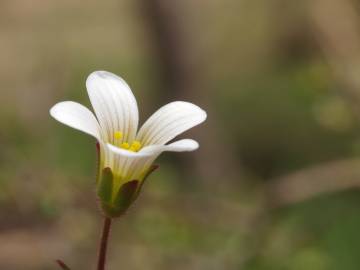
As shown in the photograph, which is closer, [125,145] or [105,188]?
[105,188]

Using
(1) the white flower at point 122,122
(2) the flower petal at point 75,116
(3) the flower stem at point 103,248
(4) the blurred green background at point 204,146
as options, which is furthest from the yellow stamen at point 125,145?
(4) the blurred green background at point 204,146

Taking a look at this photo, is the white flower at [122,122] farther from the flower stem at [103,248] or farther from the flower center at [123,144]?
the flower stem at [103,248]

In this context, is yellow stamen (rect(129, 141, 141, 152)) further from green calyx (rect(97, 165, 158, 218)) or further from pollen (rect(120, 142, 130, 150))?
green calyx (rect(97, 165, 158, 218))

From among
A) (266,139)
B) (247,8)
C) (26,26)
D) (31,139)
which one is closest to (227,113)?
(266,139)

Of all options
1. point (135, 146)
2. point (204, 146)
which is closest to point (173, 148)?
point (135, 146)

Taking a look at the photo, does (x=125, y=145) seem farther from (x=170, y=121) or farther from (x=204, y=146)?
(x=204, y=146)

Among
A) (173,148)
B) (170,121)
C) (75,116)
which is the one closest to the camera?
(173,148)

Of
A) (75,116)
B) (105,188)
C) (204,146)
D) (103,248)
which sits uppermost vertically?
(75,116)
